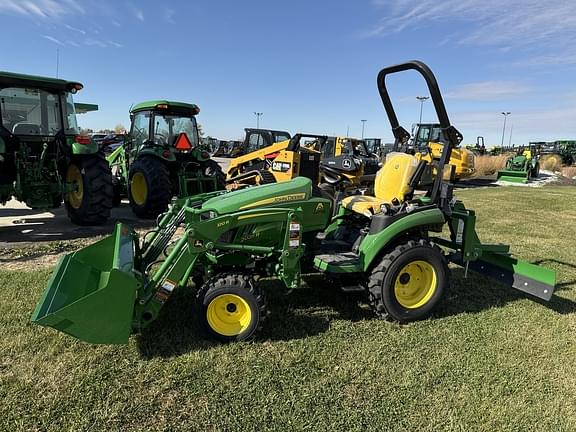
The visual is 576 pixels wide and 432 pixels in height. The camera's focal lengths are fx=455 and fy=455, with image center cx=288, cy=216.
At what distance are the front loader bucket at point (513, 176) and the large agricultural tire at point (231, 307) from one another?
20413 mm

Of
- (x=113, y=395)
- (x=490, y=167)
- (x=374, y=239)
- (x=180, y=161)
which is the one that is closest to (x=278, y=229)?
(x=374, y=239)

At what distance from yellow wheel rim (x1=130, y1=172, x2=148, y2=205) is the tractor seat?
505 centimetres

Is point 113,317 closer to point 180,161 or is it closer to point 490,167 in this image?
point 180,161

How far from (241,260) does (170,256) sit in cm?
67

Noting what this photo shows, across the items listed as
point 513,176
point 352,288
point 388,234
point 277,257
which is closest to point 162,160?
point 277,257

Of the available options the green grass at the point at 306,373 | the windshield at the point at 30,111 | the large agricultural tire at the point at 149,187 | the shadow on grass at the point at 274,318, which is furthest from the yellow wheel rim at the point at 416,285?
the windshield at the point at 30,111

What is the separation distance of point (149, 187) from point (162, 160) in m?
0.80

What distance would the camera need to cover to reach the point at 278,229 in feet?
11.9

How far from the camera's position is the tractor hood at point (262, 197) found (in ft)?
11.6

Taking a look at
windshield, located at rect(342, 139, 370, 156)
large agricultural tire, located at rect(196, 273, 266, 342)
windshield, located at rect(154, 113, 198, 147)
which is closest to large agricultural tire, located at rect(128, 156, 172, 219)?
windshield, located at rect(154, 113, 198, 147)

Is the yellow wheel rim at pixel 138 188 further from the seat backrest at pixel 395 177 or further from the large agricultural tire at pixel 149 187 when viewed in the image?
the seat backrest at pixel 395 177

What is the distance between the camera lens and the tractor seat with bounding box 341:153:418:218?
4.17 m

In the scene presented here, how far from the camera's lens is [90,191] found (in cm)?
687

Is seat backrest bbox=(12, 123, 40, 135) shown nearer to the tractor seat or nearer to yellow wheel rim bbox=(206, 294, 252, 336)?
the tractor seat
